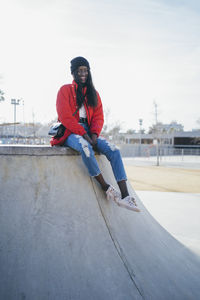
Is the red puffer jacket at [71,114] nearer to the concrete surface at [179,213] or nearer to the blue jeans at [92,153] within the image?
the blue jeans at [92,153]

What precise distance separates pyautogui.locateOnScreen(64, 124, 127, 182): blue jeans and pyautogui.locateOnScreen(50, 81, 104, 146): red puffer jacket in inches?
4.9

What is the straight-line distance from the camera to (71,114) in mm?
3500

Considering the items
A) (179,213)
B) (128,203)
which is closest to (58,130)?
(128,203)

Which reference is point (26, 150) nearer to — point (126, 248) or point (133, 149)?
point (126, 248)

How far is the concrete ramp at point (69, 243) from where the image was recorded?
256 cm

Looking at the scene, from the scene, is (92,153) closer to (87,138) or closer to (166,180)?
(87,138)

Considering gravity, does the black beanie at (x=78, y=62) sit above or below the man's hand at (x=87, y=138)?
above

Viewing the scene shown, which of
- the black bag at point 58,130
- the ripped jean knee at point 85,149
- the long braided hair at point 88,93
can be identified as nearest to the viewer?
the ripped jean knee at point 85,149

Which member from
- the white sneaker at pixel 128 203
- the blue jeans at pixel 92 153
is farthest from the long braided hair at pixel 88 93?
the white sneaker at pixel 128 203

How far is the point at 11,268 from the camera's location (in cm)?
259

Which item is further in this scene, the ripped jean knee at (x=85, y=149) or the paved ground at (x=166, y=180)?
the paved ground at (x=166, y=180)

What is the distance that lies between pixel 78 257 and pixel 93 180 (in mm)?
937

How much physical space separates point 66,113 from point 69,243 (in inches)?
66.3

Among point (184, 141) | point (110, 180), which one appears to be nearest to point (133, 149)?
point (184, 141)
